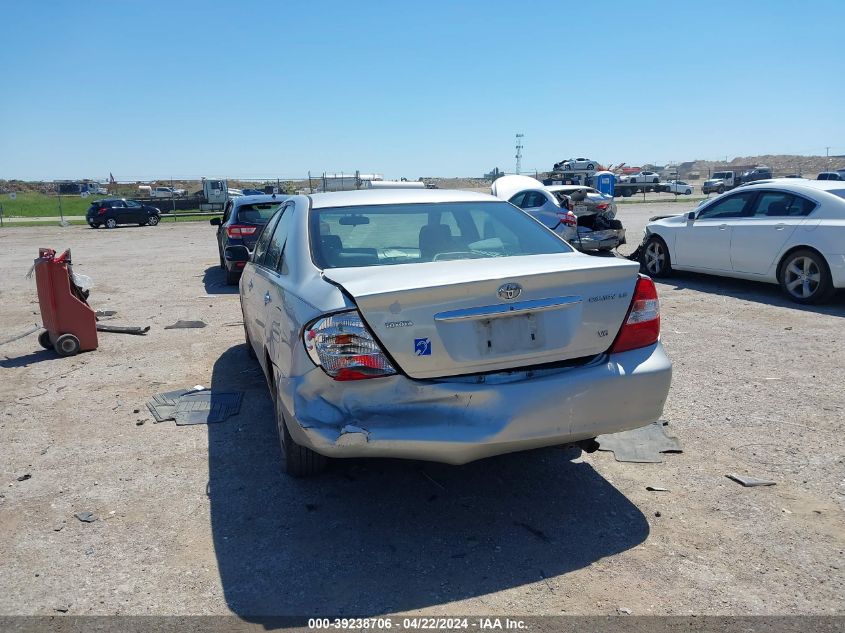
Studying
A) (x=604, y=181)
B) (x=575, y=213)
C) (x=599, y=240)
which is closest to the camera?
(x=599, y=240)

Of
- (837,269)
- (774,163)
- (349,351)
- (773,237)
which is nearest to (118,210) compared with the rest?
(773,237)

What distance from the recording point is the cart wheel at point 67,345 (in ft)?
24.7

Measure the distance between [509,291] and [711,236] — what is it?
27.9 feet

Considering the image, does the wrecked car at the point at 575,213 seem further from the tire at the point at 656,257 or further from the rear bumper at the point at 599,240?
the tire at the point at 656,257

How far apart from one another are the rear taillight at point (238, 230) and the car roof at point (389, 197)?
7892 mm

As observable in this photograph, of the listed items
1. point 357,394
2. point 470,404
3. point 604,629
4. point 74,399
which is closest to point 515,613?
point 604,629

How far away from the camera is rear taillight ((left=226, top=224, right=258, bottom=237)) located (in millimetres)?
12617

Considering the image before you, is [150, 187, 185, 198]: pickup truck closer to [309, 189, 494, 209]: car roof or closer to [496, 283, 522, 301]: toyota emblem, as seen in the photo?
[309, 189, 494, 209]: car roof

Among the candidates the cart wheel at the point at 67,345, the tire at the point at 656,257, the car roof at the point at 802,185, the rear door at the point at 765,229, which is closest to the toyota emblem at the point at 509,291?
the cart wheel at the point at 67,345

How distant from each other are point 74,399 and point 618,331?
15.5 feet

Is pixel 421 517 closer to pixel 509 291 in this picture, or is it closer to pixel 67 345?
pixel 509 291

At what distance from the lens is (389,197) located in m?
4.88

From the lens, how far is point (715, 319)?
864cm

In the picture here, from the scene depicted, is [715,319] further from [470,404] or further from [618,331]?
[470,404]
